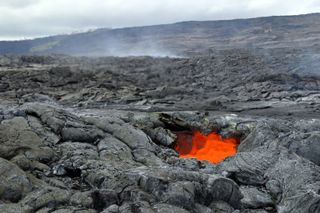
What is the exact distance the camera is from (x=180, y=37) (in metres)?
116

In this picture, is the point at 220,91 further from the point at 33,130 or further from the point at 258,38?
the point at 258,38

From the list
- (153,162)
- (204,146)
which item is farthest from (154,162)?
(204,146)

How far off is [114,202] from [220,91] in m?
24.8

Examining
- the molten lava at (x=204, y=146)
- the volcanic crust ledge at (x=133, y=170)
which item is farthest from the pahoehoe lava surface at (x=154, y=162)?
the molten lava at (x=204, y=146)

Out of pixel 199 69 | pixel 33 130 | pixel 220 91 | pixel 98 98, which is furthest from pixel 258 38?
pixel 33 130

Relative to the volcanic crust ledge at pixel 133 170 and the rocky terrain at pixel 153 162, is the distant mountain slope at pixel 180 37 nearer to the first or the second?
the rocky terrain at pixel 153 162

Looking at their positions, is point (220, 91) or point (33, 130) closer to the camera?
point (33, 130)

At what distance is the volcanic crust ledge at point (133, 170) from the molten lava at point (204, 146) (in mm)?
1148

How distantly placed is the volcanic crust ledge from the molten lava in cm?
115

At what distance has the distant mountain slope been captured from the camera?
96688 mm

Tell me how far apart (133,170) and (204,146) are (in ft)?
26.9

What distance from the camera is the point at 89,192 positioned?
11094 mm

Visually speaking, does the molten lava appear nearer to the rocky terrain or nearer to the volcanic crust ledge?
the rocky terrain

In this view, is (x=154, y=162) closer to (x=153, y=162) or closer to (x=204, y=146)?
(x=153, y=162)
